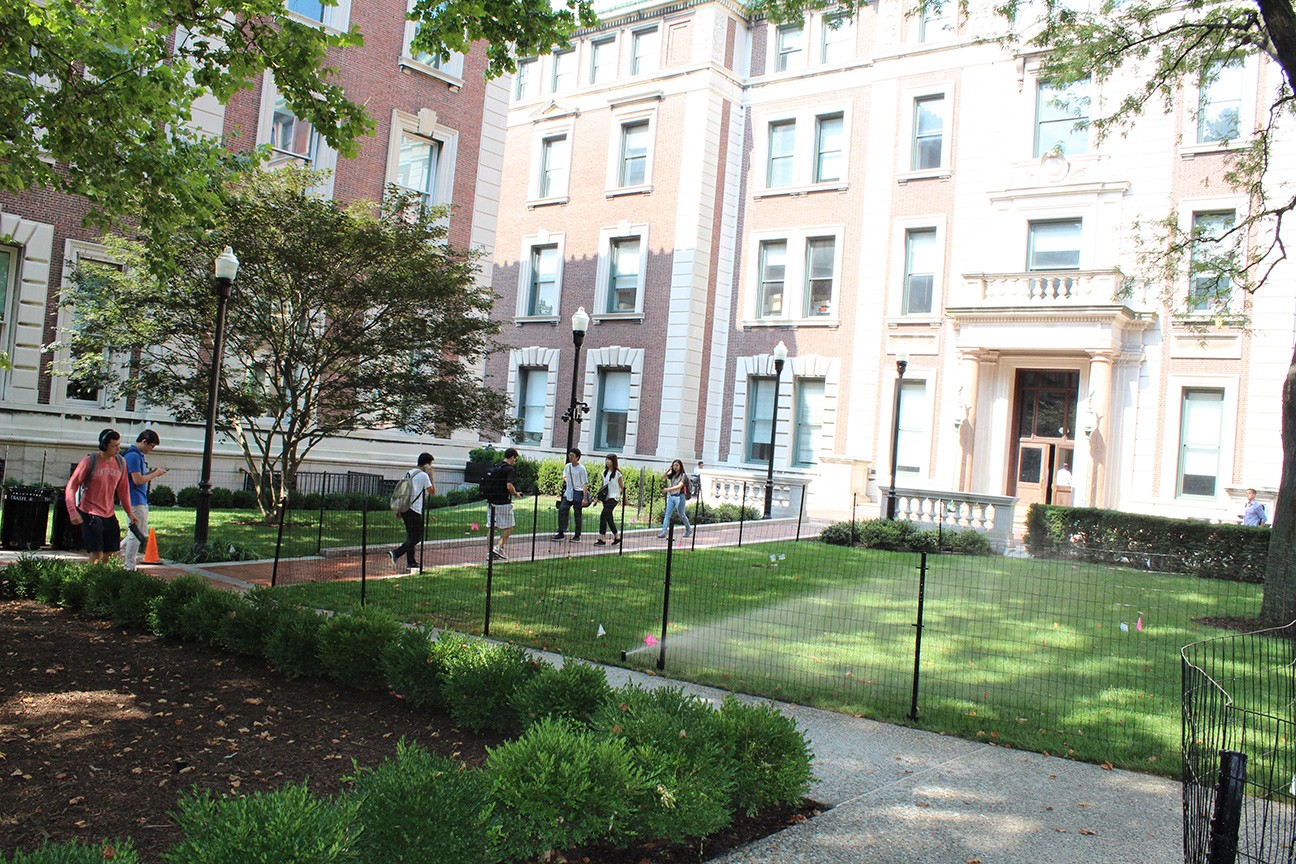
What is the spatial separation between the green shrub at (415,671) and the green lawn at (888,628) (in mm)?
2540

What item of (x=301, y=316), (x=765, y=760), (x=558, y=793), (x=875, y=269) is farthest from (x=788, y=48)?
(x=558, y=793)

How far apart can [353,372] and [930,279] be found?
59.7ft

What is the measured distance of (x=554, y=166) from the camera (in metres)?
36.7

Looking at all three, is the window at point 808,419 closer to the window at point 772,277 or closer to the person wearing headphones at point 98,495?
the window at point 772,277

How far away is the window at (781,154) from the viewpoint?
3216 centimetres

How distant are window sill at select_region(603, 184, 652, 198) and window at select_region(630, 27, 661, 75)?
13.6ft

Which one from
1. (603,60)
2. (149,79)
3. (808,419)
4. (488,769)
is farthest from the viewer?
(603,60)

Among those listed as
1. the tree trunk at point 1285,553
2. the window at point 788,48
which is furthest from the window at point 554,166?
the tree trunk at point 1285,553

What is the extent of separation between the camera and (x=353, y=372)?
1753 cm

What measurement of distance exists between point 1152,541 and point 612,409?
19034 millimetres

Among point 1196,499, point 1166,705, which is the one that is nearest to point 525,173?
point 1196,499

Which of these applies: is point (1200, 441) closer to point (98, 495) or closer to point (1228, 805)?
point (1228, 805)

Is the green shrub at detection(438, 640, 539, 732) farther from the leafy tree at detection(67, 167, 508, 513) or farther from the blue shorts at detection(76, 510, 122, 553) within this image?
the leafy tree at detection(67, 167, 508, 513)

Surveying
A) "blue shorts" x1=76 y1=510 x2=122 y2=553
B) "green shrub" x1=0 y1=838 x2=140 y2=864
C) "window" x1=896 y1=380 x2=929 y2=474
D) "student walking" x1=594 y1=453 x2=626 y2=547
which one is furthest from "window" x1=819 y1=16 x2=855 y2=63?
"green shrub" x1=0 y1=838 x2=140 y2=864
